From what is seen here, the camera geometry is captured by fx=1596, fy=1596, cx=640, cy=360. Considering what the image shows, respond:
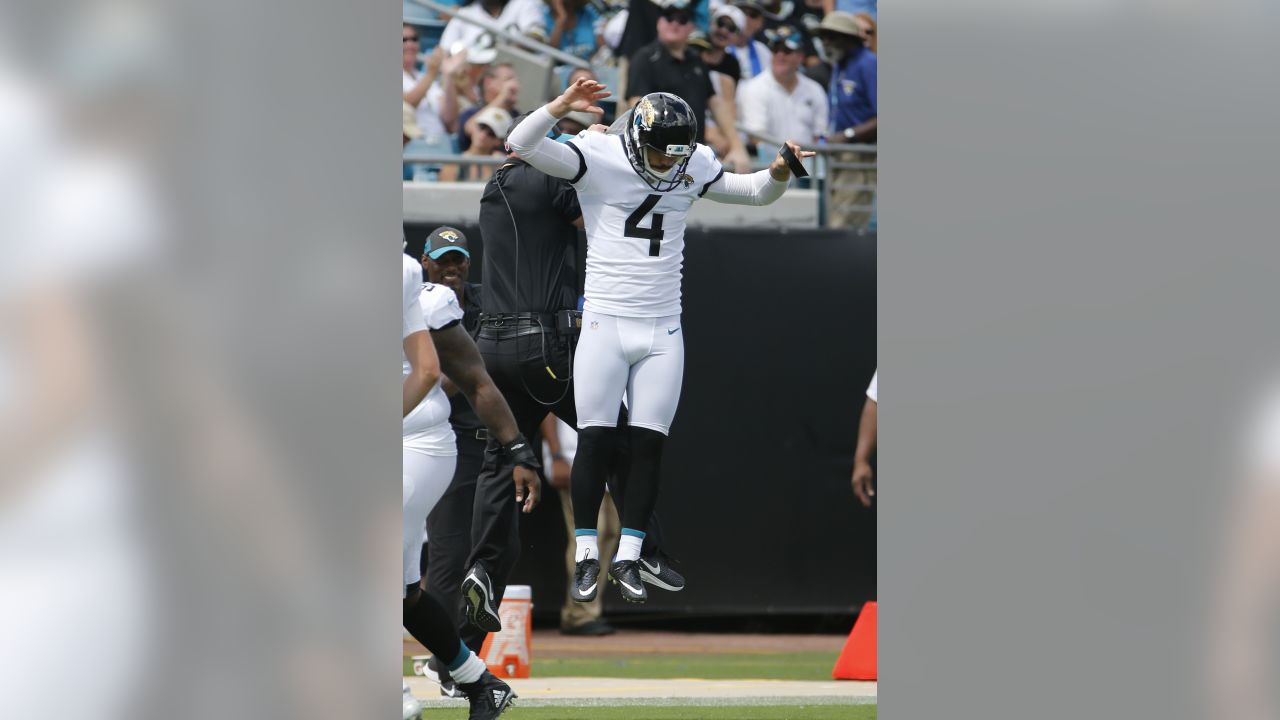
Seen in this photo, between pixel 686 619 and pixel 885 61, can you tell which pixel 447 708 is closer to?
pixel 686 619

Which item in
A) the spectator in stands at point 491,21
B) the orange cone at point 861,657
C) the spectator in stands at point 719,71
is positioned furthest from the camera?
the spectator in stands at point 491,21

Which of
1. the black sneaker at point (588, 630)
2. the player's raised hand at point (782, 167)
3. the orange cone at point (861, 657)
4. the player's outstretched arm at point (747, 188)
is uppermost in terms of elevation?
the player's raised hand at point (782, 167)

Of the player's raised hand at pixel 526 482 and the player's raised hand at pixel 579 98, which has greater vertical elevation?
the player's raised hand at pixel 579 98

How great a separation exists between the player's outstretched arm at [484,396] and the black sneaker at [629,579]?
14.5 inches

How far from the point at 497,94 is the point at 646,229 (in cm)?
479

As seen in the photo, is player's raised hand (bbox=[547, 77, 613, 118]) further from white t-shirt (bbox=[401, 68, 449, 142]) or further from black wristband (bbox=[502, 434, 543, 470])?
white t-shirt (bbox=[401, 68, 449, 142])

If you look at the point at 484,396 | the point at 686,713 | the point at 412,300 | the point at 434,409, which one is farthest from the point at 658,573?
the point at 412,300

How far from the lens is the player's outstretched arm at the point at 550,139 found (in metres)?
4.98

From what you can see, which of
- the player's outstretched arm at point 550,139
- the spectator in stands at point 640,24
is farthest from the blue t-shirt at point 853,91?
the player's outstretched arm at point 550,139

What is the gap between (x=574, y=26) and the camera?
10906 millimetres

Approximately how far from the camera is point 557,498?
915 cm

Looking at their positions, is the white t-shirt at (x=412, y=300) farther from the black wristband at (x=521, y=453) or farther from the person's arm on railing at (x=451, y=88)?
the person's arm on railing at (x=451, y=88)

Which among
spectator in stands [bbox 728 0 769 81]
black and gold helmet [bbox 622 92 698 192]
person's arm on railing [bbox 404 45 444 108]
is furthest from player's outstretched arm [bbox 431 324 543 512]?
spectator in stands [bbox 728 0 769 81]

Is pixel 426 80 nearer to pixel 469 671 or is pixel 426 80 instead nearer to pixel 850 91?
Answer: pixel 850 91
